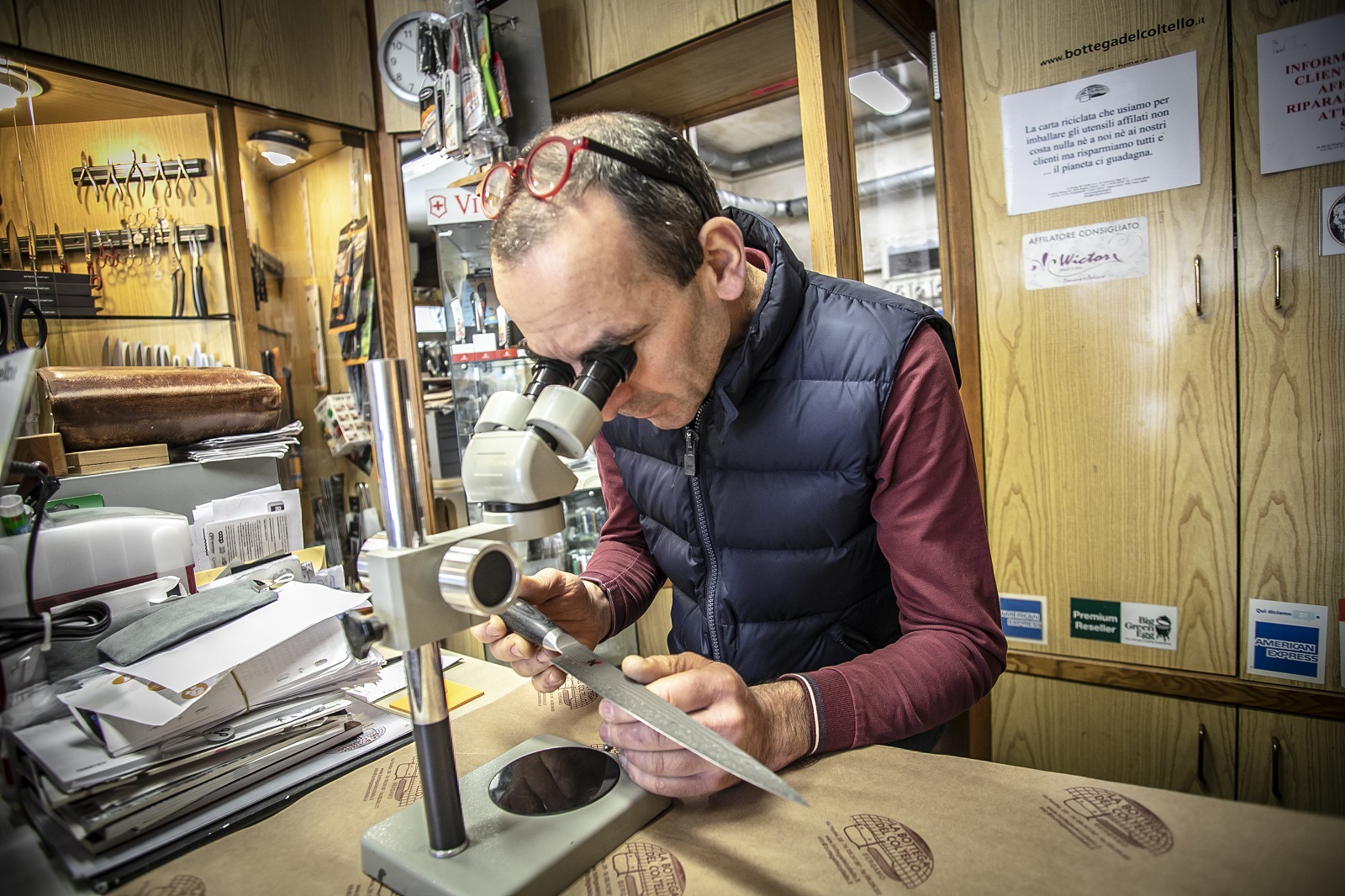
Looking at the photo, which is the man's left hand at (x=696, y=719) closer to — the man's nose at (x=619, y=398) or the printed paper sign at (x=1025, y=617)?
the man's nose at (x=619, y=398)

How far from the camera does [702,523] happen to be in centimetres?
117

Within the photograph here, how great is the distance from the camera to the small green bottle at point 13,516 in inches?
34.6

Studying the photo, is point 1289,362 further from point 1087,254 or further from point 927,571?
point 927,571

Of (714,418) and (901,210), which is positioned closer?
(714,418)

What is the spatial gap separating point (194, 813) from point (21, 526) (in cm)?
45

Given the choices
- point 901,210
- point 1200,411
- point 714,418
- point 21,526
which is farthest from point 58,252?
point 901,210

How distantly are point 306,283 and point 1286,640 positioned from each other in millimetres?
3459

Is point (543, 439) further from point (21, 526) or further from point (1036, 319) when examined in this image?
point (1036, 319)

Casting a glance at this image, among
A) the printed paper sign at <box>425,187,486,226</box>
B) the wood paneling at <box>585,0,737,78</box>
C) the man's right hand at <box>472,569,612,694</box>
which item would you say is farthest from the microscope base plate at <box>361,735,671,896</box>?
the printed paper sign at <box>425,187,486,226</box>

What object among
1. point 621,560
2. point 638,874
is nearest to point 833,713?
point 638,874

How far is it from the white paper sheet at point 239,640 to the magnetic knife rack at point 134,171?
224 cm

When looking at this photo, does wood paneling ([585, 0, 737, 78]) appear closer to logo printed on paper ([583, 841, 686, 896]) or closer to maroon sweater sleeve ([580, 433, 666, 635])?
maroon sweater sleeve ([580, 433, 666, 635])

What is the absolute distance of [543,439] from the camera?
2.22 feet

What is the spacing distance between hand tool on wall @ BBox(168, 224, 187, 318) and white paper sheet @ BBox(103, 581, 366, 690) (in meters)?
2.06
